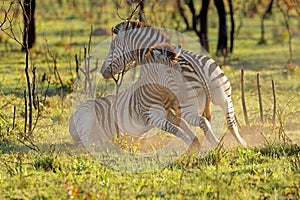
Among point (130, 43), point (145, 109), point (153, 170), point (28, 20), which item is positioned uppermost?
point (28, 20)

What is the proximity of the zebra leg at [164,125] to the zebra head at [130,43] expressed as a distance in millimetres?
950

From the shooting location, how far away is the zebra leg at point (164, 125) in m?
7.77

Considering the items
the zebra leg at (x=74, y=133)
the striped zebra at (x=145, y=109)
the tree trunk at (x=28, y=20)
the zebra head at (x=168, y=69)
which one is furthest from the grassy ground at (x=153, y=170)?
the tree trunk at (x=28, y=20)

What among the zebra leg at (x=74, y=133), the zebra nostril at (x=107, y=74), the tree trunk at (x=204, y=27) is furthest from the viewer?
the tree trunk at (x=204, y=27)

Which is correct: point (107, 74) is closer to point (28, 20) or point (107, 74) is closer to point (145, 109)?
point (145, 109)

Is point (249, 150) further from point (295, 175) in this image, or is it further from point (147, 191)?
point (147, 191)

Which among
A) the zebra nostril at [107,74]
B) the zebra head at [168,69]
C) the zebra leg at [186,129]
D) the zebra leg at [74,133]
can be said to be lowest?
the zebra leg at [74,133]

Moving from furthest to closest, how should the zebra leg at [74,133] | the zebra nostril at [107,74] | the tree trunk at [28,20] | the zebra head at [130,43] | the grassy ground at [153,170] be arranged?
1. the zebra nostril at [107,74]
2. the zebra head at [130,43]
3. the zebra leg at [74,133]
4. the tree trunk at [28,20]
5. the grassy ground at [153,170]

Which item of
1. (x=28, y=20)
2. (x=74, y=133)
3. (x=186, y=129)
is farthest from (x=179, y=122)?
(x=28, y=20)

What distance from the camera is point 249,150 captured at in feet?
23.8

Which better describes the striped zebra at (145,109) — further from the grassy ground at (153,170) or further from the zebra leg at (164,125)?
the grassy ground at (153,170)

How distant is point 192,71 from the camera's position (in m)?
8.22

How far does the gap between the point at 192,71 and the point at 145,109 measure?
74 cm

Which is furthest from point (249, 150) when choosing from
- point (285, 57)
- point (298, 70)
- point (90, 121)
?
point (285, 57)
